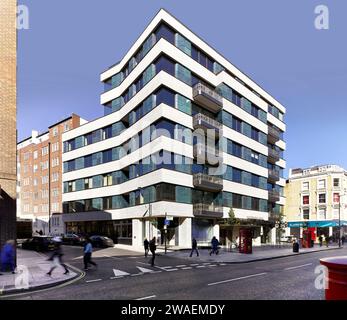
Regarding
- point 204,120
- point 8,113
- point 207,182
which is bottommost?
point 207,182

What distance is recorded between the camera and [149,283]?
12938 mm

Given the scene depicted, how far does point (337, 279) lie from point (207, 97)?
35447 mm

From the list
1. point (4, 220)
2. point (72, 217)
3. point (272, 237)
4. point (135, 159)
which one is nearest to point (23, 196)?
point (72, 217)

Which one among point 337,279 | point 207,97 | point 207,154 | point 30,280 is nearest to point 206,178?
point 207,154

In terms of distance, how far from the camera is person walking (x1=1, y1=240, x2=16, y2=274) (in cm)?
1453

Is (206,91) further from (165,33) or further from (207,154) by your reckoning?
(165,33)

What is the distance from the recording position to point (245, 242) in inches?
1160

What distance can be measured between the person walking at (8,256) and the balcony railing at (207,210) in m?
23.1

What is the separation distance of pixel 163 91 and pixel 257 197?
77.6 ft

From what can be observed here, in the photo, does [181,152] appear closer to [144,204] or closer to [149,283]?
[144,204]

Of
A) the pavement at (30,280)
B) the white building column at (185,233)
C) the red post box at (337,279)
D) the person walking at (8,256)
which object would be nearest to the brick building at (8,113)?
the person walking at (8,256)

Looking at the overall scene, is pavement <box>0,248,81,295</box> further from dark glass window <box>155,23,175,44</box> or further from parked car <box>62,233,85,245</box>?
dark glass window <box>155,23,175,44</box>

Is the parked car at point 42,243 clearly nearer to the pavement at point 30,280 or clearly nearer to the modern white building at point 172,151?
the modern white building at point 172,151

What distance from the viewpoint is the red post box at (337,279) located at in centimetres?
328
